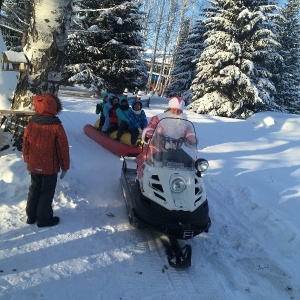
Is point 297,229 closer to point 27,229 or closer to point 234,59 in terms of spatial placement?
point 27,229

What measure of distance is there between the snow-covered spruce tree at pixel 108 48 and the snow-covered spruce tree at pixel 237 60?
14.3ft

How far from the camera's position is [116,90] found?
20422 mm

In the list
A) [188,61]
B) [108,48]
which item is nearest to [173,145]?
[108,48]

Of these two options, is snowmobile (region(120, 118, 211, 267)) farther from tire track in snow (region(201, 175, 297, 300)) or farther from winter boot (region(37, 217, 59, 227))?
winter boot (region(37, 217, 59, 227))

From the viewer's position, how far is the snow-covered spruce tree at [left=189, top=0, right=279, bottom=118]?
19.6 m

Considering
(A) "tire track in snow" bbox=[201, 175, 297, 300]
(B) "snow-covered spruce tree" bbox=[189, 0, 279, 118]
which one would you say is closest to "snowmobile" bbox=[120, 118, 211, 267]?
(A) "tire track in snow" bbox=[201, 175, 297, 300]

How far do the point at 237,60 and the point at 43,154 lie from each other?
17.9 meters

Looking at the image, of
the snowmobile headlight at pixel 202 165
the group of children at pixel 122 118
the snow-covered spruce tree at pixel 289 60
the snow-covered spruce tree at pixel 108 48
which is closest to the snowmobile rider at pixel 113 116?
the group of children at pixel 122 118

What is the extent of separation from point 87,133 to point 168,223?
6497 mm

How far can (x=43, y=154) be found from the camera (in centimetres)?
431

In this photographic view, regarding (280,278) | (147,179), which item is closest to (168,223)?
(147,179)

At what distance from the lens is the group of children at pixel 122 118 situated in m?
9.11

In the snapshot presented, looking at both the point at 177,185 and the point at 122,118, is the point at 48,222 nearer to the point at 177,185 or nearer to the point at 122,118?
the point at 177,185

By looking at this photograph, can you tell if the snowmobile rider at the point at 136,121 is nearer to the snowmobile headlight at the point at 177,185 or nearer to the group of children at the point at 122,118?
the group of children at the point at 122,118
